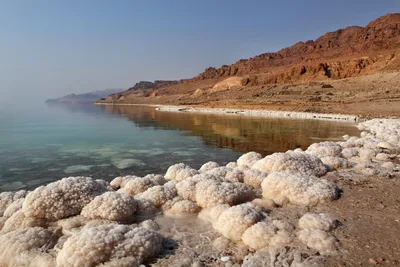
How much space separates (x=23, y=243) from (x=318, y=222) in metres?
3.10

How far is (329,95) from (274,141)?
3022 centimetres

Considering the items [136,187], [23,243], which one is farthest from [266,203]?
[23,243]

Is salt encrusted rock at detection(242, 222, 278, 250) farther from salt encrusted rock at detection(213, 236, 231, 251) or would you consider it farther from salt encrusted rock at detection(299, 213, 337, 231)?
salt encrusted rock at detection(299, 213, 337, 231)

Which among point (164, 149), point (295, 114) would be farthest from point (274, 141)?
point (295, 114)

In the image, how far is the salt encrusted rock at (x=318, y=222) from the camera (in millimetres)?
3123

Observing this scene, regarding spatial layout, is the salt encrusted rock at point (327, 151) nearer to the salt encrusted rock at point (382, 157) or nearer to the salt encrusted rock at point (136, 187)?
the salt encrusted rock at point (382, 157)

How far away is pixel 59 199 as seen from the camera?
3.87m

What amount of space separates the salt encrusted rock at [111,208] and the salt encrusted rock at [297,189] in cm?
194

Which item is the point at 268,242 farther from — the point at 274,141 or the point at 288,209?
the point at 274,141

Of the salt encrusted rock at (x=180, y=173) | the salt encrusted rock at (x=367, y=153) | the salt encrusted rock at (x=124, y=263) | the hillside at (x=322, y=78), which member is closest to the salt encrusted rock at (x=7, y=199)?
the salt encrusted rock at (x=180, y=173)

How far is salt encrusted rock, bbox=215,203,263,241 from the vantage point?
10.2 ft

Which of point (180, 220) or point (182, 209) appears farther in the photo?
point (182, 209)

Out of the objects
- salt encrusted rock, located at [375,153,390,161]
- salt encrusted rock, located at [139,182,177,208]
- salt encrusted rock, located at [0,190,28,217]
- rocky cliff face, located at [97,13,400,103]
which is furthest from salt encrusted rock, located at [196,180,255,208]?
rocky cliff face, located at [97,13,400,103]

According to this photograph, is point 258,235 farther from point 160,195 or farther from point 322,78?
point 322,78
